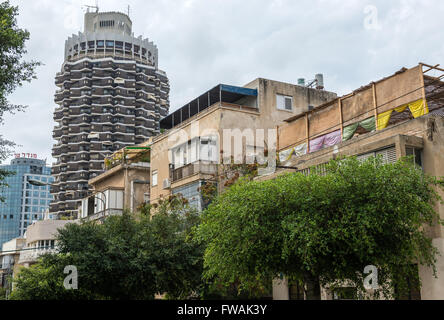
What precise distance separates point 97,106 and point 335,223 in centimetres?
8354

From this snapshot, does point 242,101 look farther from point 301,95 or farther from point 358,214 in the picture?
point 358,214

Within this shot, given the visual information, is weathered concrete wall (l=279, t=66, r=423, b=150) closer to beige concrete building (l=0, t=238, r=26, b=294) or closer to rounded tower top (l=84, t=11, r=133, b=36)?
beige concrete building (l=0, t=238, r=26, b=294)

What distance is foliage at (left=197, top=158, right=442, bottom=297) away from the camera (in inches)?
536

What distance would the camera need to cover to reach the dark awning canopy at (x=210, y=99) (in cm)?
3109

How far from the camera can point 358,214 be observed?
526 inches

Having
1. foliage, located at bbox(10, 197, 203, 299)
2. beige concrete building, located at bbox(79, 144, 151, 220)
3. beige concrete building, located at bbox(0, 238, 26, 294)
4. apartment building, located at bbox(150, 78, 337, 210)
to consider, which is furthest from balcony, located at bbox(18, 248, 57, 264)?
foliage, located at bbox(10, 197, 203, 299)

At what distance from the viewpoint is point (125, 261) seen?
2289cm

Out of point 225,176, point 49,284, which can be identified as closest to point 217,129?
point 225,176

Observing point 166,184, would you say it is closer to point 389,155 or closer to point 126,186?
point 126,186

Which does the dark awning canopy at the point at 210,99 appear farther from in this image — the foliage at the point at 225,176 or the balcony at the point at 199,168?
the foliage at the point at 225,176

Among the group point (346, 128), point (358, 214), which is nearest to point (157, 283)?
point (346, 128)

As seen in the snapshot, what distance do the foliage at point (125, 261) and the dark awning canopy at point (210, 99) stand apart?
32.2 ft

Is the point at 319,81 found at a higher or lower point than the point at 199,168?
higher

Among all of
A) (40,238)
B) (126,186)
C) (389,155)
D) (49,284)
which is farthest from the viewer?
(40,238)
